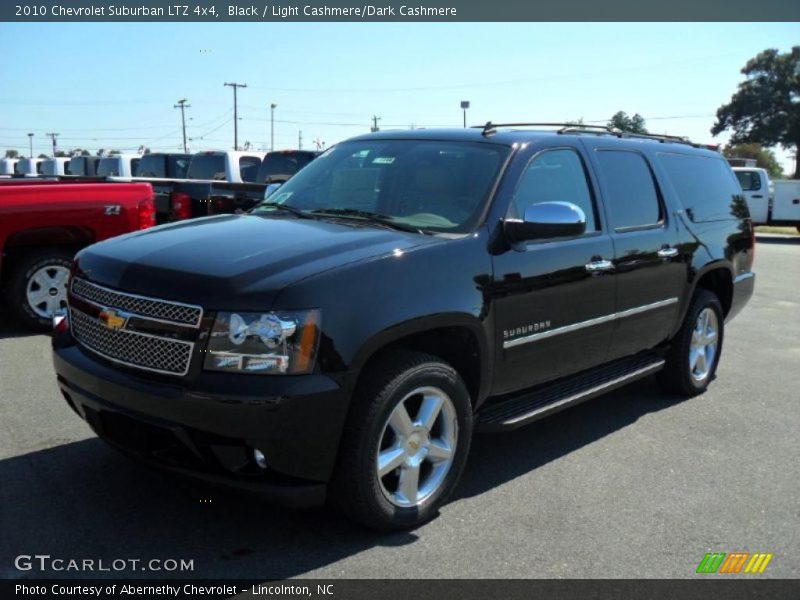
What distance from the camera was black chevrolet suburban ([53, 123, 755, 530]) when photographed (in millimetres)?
3143

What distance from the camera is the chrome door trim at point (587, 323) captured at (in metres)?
4.13

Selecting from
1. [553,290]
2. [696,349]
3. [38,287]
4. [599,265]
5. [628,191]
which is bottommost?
[696,349]

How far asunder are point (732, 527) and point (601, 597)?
1063 mm

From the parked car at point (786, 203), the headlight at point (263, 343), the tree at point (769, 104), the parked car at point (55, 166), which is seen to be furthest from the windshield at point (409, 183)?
the tree at point (769, 104)

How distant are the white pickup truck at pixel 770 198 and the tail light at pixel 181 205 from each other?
67.0 feet

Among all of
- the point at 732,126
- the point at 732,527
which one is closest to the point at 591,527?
the point at 732,527

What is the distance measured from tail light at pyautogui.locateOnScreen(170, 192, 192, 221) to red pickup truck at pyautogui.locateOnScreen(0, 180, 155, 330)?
1.35m

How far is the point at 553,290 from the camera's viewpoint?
14.1ft

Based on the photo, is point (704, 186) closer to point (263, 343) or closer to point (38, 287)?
point (263, 343)

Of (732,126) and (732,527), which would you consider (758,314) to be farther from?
(732,126)

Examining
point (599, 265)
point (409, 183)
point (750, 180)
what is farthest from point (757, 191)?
point (409, 183)

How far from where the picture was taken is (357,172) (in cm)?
469

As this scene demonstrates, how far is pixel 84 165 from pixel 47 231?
1410 centimetres

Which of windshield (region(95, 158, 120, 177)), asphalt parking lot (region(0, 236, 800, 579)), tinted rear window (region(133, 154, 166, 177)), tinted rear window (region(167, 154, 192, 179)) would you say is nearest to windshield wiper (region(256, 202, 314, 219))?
asphalt parking lot (region(0, 236, 800, 579))
